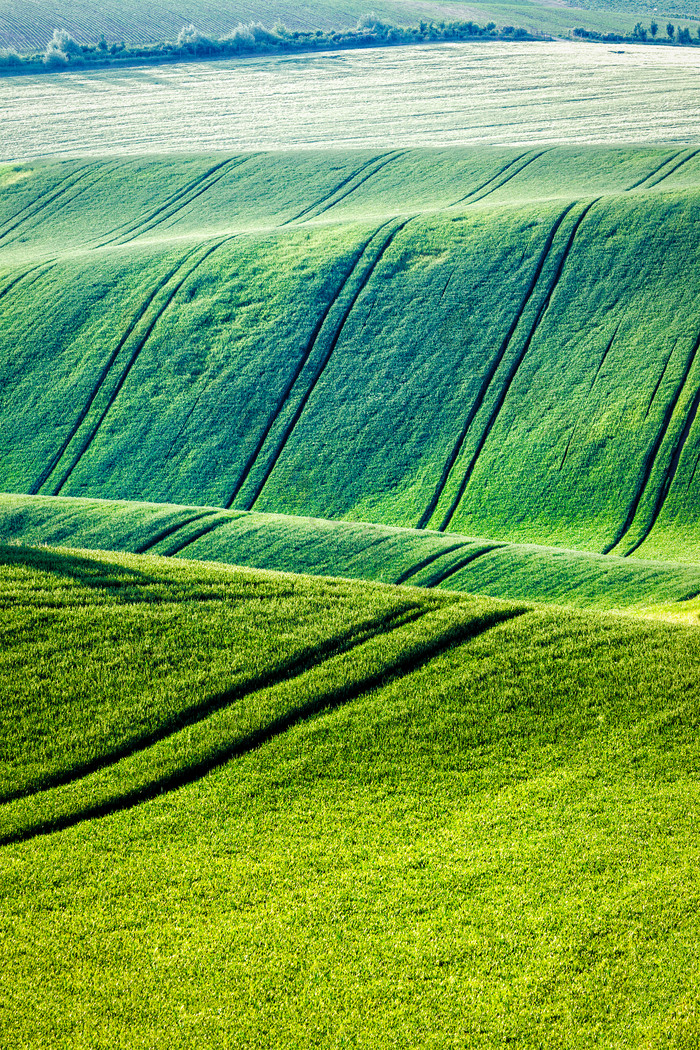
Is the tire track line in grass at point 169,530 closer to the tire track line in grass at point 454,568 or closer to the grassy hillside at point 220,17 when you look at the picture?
the tire track line in grass at point 454,568

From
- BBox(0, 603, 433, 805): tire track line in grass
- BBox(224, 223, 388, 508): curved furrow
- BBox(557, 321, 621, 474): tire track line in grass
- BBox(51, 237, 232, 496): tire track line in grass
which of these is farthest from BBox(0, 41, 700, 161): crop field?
BBox(0, 603, 433, 805): tire track line in grass

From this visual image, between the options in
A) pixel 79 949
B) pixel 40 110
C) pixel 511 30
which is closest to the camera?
pixel 79 949

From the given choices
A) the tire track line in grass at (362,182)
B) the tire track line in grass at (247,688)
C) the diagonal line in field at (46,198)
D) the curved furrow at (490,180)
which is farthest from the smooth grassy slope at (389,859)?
the diagonal line in field at (46,198)

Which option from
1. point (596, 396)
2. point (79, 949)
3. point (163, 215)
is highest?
point (163, 215)

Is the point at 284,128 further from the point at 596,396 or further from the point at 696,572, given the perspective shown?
the point at 696,572

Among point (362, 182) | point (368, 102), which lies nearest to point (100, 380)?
point (362, 182)

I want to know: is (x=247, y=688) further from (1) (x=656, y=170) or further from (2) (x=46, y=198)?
(2) (x=46, y=198)

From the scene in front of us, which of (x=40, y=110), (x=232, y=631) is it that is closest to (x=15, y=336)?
(x=232, y=631)
